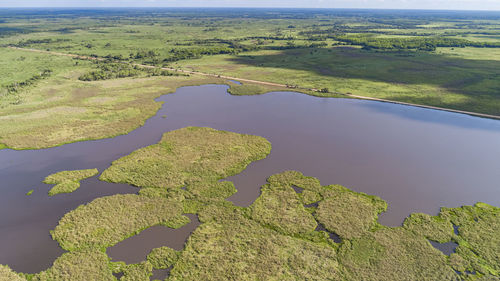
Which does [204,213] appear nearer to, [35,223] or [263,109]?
[35,223]

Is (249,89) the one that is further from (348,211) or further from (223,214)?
(348,211)

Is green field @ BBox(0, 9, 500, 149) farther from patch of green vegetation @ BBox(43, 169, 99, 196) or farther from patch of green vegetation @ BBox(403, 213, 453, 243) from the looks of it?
patch of green vegetation @ BBox(403, 213, 453, 243)

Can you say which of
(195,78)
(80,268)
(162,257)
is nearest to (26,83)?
(195,78)

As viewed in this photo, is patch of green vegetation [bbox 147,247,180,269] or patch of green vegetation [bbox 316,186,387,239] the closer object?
patch of green vegetation [bbox 147,247,180,269]

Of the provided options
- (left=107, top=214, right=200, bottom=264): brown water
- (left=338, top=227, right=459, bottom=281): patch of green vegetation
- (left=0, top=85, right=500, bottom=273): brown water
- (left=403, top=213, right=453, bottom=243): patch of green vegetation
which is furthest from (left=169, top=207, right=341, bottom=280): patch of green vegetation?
(left=403, top=213, right=453, bottom=243): patch of green vegetation

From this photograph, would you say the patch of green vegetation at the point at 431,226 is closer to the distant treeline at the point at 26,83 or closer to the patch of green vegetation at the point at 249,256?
the patch of green vegetation at the point at 249,256

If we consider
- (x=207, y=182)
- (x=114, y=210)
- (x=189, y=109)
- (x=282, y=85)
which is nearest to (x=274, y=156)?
(x=207, y=182)

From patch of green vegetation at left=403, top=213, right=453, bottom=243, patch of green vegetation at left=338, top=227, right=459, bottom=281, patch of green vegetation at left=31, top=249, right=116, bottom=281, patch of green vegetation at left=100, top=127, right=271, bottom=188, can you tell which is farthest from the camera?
patch of green vegetation at left=100, top=127, right=271, bottom=188
